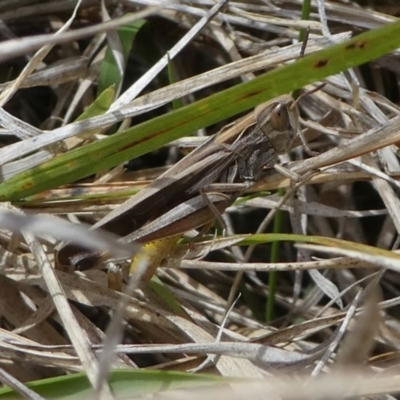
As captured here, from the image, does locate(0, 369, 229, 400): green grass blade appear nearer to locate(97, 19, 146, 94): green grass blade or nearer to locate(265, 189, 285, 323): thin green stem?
locate(265, 189, 285, 323): thin green stem

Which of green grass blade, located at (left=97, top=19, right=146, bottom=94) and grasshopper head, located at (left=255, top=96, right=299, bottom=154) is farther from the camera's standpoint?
green grass blade, located at (left=97, top=19, right=146, bottom=94)

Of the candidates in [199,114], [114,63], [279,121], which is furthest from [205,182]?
[114,63]

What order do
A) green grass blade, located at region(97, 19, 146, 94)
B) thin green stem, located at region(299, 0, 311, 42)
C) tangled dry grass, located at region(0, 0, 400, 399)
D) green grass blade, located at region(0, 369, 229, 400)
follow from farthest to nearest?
green grass blade, located at region(97, 19, 146, 94), thin green stem, located at region(299, 0, 311, 42), tangled dry grass, located at region(0, 0, 400, 399), green grass blade, located at region(0, 369, 229, 400)

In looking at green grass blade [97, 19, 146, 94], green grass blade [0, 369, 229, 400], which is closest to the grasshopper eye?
green grass blade [97, 19, 146, 94]

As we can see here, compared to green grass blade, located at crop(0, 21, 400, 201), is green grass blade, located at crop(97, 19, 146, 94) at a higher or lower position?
higher

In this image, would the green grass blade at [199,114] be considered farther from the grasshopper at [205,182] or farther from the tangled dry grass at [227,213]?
the grasshopper at [205,182]

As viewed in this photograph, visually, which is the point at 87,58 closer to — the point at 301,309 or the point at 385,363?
the point at 301,309

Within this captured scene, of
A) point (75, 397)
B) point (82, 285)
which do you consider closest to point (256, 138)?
point (82, 285)

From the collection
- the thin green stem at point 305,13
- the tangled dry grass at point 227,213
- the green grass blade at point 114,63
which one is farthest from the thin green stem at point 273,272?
the green grass blade at point 114,63

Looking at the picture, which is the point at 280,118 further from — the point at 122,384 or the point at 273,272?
the point at 122,384
